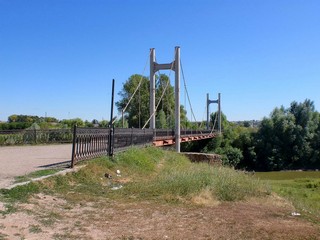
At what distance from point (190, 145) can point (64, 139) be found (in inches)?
1434

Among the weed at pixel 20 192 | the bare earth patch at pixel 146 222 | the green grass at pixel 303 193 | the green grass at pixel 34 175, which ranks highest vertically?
the green grass at pixel 34 175

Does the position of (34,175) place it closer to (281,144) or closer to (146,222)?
(146,222)

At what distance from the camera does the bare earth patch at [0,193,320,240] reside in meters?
4.75

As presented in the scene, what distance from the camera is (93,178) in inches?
358

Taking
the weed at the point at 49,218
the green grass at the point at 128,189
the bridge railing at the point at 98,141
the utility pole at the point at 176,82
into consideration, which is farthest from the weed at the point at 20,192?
the utility pole at the point at 176,82

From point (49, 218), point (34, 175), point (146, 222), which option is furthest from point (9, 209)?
point (34, 175)

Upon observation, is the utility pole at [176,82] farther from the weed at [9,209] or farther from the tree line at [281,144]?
the tree line at [281,144]

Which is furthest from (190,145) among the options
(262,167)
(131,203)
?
(131,203)

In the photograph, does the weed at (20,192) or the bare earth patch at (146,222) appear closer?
the bare earth patch at (146,222)

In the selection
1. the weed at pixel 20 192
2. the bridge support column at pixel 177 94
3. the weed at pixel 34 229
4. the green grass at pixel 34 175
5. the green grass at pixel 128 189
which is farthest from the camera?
the bridge support column at pixel 177 94

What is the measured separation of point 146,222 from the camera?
5496 millimetres

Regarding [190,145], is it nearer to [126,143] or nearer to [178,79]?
[178,79]

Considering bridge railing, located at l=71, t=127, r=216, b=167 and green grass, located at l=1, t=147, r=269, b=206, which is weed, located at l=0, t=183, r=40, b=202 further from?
bridge railing, located at l=71, t=127, r=216, b=167

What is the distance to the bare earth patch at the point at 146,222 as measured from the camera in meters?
4.75
